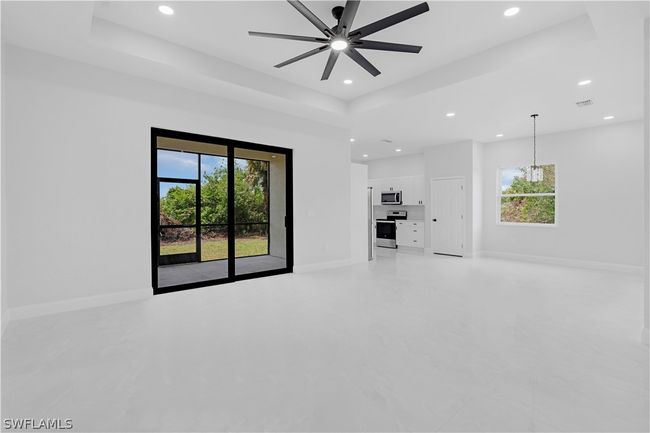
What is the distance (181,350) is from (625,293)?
543 centimetres

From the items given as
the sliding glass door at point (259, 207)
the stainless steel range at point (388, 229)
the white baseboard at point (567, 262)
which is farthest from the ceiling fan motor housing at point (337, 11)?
the stainless steel range at point (388, 229)

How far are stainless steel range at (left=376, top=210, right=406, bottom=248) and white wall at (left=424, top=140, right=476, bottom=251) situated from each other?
1.20 meters

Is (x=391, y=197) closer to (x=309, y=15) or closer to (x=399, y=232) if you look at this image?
(x=399, y=232)

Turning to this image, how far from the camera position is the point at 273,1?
2930 mm

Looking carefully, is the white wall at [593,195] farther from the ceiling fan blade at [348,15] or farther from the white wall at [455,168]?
the ceiling fan blade at [348,15]

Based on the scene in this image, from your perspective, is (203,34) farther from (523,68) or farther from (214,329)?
(523,68)

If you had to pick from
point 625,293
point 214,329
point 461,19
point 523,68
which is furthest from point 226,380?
point 625,293

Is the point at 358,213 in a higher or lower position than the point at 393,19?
lower

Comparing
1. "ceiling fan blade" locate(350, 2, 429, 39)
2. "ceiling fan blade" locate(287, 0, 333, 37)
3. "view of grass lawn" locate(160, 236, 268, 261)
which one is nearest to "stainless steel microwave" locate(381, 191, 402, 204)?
"view of grass lawn" locate(160, 236, 268, 261)

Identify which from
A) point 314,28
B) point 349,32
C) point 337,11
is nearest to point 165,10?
point 314,28

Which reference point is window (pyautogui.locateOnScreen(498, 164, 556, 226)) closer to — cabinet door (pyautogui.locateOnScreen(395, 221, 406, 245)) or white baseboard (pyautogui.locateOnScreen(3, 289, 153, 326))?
cabinet door (pyautogui.locateOnScreen(395, 221, 406, 245))

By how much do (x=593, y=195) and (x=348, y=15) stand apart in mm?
6164

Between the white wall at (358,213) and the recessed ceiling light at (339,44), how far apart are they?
3.58m

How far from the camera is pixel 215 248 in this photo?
6.18m
